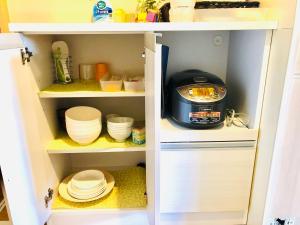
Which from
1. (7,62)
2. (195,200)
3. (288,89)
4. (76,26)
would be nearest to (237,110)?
(288,89)

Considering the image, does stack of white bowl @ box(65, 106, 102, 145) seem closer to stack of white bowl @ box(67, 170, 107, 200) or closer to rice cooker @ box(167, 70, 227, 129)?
stack of white bowl @ box(67, 170, 107, 200)

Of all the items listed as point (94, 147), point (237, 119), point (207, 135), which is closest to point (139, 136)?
point (94, 147)

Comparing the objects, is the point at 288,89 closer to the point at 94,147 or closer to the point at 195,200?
the point at 195,200

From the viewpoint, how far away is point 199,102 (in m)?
0.98

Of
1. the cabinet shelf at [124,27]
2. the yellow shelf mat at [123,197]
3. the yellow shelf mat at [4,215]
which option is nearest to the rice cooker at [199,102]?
the cabinet shelf at [124,27]

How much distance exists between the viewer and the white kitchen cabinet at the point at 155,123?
35.2 inches

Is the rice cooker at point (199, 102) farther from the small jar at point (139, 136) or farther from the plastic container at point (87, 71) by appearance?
the plastic container at point (87, 71)

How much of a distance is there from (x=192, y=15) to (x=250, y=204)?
2.85 feet

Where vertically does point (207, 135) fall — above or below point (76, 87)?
below

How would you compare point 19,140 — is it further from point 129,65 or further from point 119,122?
point 129,65

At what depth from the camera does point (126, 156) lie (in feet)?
4.95

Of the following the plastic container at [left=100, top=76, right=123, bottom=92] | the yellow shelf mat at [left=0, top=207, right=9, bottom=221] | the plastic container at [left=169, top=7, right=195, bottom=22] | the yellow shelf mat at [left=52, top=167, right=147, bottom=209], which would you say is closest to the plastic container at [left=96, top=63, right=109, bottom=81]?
the plastic container at [left=100, top=76, right=123, bottom=92]

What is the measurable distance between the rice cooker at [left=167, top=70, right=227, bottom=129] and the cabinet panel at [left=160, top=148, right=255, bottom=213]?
0.41 feet

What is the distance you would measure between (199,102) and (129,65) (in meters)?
0.53
